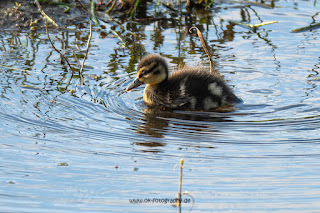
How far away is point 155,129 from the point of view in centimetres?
479

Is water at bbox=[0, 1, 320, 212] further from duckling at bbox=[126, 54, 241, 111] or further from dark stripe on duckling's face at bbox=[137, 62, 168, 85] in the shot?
dark stripe on duckling's face at bbox=[137, 62, 168, 85]

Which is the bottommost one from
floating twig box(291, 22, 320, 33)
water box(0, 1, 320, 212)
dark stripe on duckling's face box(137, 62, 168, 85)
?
water box(0, 1, 320, 212)

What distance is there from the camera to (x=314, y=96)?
5.43 metres

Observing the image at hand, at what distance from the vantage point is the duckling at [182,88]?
5.35 m

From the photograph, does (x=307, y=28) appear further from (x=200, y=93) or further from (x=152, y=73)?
(x=152, y=73)

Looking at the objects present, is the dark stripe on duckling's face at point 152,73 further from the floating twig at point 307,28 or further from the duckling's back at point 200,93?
the floating twig at point 307,28

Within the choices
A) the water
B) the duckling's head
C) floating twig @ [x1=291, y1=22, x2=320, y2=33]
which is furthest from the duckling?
floating twig @ [x1=291, y1=22, x2=320, y2=33]

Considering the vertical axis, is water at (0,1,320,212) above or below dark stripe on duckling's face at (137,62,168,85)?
below

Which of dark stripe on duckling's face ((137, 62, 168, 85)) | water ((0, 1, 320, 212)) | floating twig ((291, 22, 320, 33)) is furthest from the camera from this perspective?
floating twig ((291, 22, 320, 33))

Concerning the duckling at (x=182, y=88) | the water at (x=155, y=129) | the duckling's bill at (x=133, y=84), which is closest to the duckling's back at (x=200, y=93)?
the duckling at (x=182, y=88)

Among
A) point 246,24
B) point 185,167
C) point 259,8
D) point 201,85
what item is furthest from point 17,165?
point 259,8

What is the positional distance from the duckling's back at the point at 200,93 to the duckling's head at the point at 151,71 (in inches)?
7.5

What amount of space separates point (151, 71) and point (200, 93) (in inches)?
20.2

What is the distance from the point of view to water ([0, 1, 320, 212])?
3.57 meters
